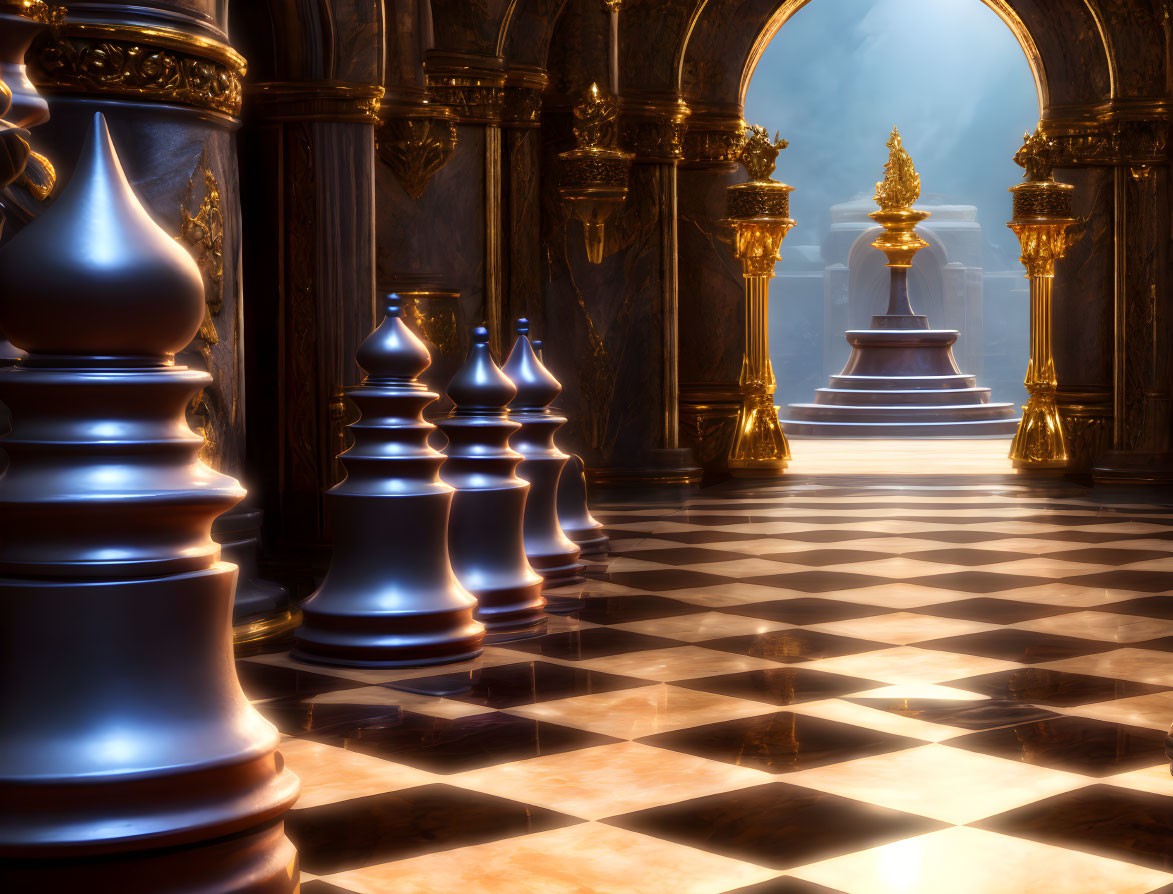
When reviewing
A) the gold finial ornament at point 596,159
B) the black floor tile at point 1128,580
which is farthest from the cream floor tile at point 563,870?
the gold finial ornament at point 596,159

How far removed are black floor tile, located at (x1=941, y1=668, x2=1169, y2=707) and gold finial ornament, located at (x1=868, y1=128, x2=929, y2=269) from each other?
14.5 meters

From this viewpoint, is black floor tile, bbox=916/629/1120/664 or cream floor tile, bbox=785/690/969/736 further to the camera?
black floor tile, bbox=916/629/1120/664

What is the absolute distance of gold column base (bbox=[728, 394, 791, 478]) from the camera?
10352 millimetres

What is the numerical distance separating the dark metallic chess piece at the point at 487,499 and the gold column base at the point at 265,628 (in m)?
0.52

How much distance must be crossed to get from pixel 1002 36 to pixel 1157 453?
72.9ft

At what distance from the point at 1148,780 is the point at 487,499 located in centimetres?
216

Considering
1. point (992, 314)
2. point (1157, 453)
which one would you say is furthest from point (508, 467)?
point (992, 314)

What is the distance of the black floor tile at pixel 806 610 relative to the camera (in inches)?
173

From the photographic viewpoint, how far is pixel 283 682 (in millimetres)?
3473

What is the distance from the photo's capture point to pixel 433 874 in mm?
2062

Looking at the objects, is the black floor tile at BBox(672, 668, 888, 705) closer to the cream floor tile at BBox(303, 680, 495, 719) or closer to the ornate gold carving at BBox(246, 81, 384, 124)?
the cream floor tile at BBox(303, 680, 495, 719)

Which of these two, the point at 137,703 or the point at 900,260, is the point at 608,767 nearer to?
the point at 137,703

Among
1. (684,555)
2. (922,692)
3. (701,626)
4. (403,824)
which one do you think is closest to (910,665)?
(922,692)

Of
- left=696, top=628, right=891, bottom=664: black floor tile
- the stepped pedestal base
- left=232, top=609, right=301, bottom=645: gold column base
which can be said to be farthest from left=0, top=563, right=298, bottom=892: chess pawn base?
the stepped pedestal base
